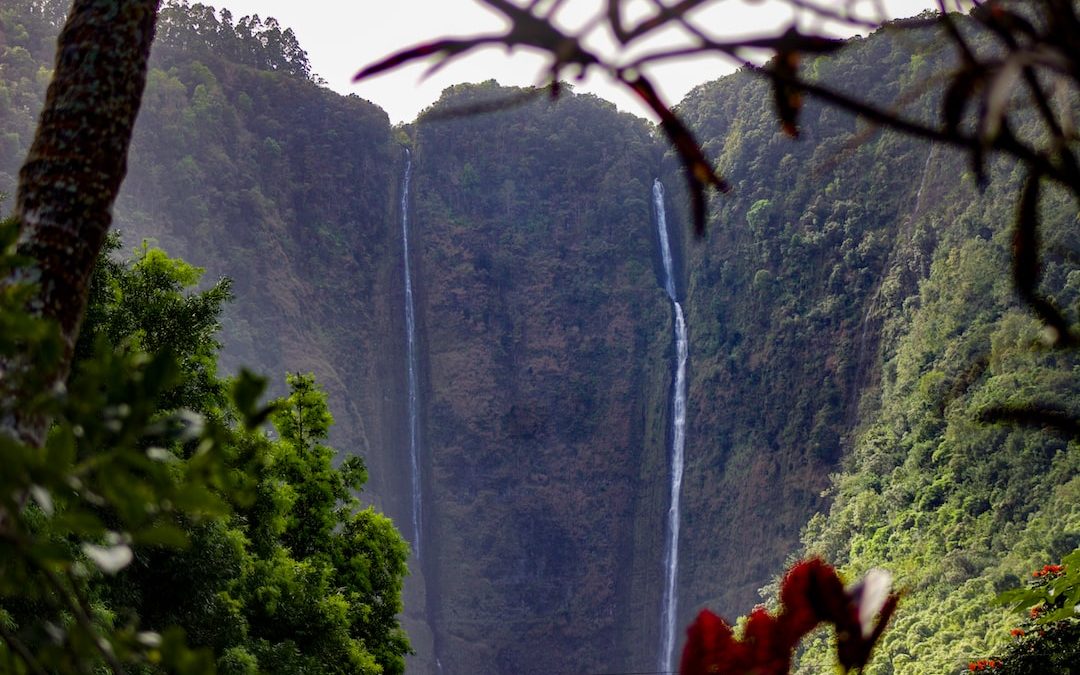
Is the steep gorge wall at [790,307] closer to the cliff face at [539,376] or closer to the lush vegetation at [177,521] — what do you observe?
the cliff face at [539,376]

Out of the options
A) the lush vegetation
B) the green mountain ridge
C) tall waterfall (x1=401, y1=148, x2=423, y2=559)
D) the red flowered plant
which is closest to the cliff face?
the green mountain ridge

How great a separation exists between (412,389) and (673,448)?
9.04 metres

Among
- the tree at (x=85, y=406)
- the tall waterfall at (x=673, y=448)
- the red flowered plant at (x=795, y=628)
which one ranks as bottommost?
the red flowered plant at (x=795, y=628)

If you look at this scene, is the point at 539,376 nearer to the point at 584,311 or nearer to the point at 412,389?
the point at 584,311

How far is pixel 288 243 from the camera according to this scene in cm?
3077

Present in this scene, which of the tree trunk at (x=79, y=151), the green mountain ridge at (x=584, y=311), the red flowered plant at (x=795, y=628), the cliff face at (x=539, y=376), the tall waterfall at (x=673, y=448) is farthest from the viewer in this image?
the cliff face at (x=539, y=376)

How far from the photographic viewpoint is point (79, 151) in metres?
1.26

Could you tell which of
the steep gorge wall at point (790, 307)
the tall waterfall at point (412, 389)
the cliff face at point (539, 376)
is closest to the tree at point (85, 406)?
the steep gorge wall at point (790, 307)

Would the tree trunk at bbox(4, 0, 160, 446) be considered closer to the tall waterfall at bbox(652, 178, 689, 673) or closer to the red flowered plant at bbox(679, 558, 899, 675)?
the red flowered plant at bbox(679, 558, 899, 675)

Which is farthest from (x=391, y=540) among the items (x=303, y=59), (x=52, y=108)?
(x=303, y=59)

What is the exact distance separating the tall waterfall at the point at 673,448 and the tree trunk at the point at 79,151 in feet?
78.9

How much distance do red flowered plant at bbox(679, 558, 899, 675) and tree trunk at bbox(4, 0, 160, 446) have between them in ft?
2.72

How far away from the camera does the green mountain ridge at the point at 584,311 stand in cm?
2228

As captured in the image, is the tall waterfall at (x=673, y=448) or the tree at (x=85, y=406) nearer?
the tree at (x=85, y=406)
